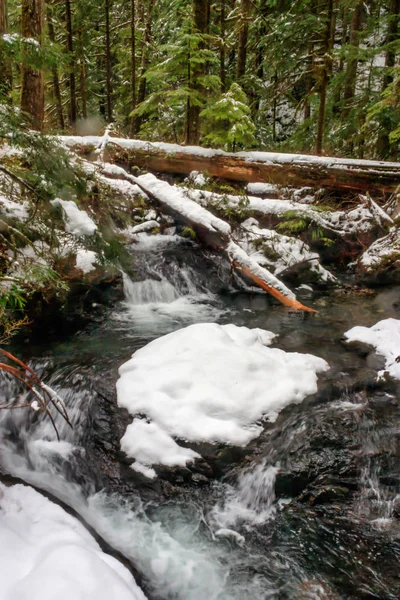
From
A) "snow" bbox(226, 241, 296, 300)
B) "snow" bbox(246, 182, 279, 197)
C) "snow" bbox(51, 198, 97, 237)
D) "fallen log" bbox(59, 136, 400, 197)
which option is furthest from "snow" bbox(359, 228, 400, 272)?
"snow" bbox(51, 198, 97, 237)

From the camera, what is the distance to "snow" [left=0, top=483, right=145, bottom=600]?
2693 mm

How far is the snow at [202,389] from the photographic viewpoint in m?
4.05

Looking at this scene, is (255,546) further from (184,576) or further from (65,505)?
(65,505)

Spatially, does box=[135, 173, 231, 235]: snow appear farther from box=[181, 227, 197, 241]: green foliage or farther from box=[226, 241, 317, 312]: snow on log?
box=[181, 227, 197, 241]: green foliage

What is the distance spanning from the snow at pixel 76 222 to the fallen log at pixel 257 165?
447cm

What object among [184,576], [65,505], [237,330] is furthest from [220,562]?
[237,330]

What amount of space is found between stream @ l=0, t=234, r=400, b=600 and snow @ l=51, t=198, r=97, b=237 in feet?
5.98

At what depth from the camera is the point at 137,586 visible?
318 centimetres

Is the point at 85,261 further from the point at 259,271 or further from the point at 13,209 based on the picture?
the point at 259,271

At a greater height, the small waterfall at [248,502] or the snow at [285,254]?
the snow at [285,254]

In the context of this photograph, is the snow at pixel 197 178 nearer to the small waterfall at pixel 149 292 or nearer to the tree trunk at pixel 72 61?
the small waterfall at pixel 149 292

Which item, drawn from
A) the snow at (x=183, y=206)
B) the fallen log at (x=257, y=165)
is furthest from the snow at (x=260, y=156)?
the snow at (x=183, y=206)

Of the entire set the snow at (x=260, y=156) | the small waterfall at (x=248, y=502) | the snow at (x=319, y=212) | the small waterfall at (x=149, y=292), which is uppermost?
the snow at (x=260, y=156)

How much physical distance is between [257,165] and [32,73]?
5.33 meters
